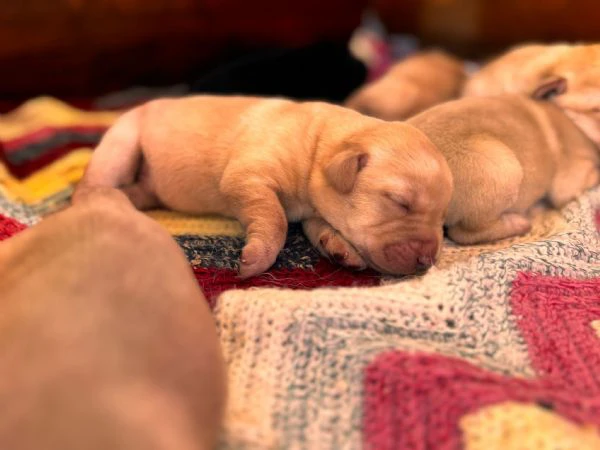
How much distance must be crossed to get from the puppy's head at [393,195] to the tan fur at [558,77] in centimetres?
93

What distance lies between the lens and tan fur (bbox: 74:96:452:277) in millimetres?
1688

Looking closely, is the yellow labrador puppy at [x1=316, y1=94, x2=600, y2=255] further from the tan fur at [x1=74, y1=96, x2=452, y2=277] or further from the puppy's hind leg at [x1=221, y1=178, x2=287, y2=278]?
the puppy's hind leg at [x1=221, y1=178, x2=287, y2=278]

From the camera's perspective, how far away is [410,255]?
1.66m

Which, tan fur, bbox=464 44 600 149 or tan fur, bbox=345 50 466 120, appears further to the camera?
tan fur, bbox=345 50 466 120

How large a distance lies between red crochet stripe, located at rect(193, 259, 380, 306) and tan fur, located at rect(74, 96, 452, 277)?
4cm

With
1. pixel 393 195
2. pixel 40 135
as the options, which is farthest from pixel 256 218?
pixel 40 135

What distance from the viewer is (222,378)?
3.67 ft

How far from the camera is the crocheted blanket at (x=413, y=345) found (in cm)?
113

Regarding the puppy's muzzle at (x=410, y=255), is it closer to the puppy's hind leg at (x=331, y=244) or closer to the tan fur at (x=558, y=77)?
the puppy's hind leg at (x=331, y=244)

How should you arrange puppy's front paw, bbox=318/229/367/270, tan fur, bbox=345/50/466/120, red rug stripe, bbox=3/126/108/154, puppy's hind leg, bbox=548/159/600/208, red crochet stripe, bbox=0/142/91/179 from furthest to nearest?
tan fur, bbox=345/50/466/120 < red rug stripe, bbox=3/126/108/154 < red crochet stripe, bbox=0/142/91/179 < puppy's hind leg, bbox=548/159/600/208 < puppy's front paw, bbox=318/229/367/270

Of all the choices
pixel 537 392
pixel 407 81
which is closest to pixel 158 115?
pixel 407 81

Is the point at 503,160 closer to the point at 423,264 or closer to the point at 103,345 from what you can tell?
the point at 423,264

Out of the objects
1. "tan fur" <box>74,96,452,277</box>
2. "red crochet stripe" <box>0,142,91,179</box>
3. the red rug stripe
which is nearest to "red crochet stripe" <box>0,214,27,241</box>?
"tan fur" <box>74,96,452,277</box>

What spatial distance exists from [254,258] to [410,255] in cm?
42
